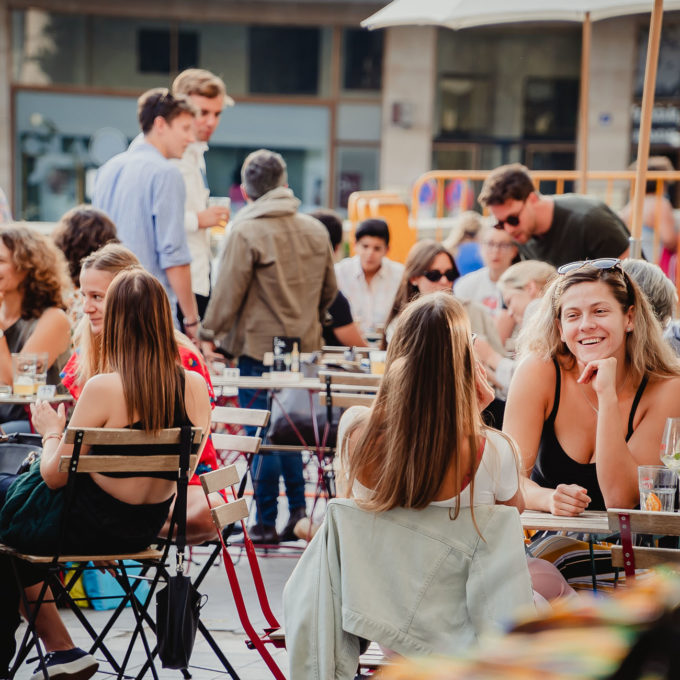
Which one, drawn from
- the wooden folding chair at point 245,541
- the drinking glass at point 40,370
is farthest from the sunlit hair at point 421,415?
the drinking glass at point 40,370

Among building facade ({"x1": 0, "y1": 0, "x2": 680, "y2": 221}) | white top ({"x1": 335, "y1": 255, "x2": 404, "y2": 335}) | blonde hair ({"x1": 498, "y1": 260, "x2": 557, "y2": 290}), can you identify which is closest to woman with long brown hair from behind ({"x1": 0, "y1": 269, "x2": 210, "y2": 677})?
blonde hair ({"x1": 498, "y1": 260, "x2": 557, "y2": 290})

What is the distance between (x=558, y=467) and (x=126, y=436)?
55.2 inches

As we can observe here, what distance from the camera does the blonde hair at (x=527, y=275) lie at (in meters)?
6.35

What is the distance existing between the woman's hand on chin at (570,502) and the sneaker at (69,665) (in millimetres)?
1691

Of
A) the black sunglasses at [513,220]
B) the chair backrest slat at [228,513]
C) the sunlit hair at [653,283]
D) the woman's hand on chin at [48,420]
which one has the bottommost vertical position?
the chair backrest slat at [228,513]

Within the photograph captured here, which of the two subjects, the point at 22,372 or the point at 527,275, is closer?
the point at 22,372

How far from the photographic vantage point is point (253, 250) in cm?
654

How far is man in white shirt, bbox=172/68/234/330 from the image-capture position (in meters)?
7.04

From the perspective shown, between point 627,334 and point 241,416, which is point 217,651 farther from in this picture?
point 627,334

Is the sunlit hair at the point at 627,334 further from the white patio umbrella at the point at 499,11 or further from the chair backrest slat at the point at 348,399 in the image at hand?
the white patio umbrella at the point at 499,11

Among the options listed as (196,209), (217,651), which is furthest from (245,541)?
(196,209)

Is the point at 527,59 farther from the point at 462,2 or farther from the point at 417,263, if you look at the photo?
the point at 417,263

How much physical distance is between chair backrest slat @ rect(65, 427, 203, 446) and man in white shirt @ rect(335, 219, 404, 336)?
4.75 meters

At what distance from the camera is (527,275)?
250 inches
